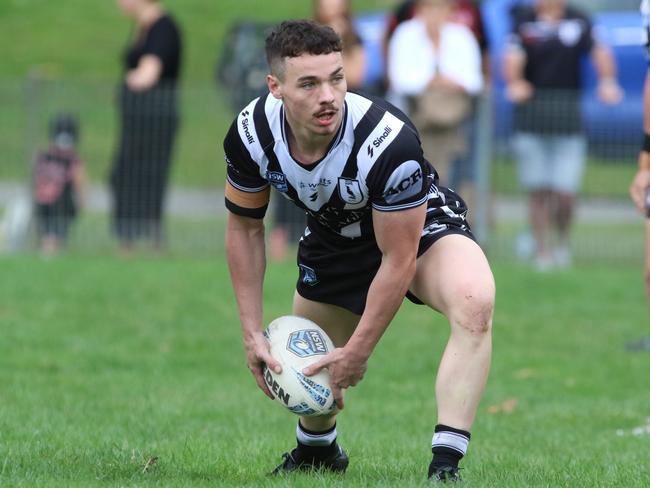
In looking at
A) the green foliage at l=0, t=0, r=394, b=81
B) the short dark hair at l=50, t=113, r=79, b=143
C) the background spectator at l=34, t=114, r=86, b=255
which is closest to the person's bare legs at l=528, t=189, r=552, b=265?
the background spectator at l=34, t=114, r=86, b=255

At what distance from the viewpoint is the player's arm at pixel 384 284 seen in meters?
5.30

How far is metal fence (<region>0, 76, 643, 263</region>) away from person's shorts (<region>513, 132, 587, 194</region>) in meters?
0.36

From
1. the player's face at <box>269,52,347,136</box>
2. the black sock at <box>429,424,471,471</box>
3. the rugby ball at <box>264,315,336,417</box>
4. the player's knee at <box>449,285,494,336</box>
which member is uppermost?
the player's face at <box>269,52,347,136</box>

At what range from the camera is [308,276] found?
598 cm

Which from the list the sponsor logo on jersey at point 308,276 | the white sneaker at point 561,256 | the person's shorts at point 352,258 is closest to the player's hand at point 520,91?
the white sneaker at point 561,256

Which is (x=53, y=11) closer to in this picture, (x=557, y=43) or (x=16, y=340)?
(x=557, y=43)

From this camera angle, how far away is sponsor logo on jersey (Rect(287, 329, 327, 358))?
560 centimetres

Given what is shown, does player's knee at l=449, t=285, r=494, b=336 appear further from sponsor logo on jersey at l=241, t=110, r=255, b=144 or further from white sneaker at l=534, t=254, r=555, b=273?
white sneaker at l=534, t=254, r=555, b=273

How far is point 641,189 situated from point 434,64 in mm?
6329

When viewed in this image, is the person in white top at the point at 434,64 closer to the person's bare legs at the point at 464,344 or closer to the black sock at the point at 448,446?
the person's bare legs at the point at 464,344

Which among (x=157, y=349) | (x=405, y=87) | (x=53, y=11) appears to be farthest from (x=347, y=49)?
(x=53, y=11)

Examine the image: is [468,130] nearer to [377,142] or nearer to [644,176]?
[644,176]

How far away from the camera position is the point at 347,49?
504 inches

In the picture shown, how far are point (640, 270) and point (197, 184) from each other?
15.1 feet
